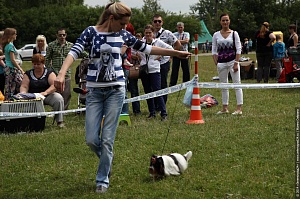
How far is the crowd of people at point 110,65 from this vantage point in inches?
177

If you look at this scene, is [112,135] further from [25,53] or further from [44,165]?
[25,53]

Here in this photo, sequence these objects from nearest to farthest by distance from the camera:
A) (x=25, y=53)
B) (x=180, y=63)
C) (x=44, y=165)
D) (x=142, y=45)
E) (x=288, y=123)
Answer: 1. (x=142, y=45)
2. (x=44, y=165)
3. (x=288, y=123)
4. (x=180, y=63)
5. (x=25, y=53)

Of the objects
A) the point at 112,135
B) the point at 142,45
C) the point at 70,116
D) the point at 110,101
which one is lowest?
the point at 70,116

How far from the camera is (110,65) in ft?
14.8

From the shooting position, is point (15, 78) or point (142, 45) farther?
point (15, 78)

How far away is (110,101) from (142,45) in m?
0.67

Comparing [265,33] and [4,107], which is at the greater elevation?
[265,33]

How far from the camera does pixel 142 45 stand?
189 inches

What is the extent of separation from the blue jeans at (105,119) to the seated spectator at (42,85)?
13.0 ft

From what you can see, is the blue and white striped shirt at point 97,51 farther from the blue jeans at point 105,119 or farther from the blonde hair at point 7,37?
the blonde hair at point 7,37

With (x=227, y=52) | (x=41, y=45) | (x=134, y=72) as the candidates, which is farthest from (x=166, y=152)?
(x=41, y=45)

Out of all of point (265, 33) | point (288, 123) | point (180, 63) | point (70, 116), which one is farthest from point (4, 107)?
point (265, 33)

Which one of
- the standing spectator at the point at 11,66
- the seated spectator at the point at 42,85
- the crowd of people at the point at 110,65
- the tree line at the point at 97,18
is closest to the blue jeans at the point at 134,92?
the crowd of people at the point at 110,65

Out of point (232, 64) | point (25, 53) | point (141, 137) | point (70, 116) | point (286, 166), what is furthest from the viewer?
point (25, 53)
